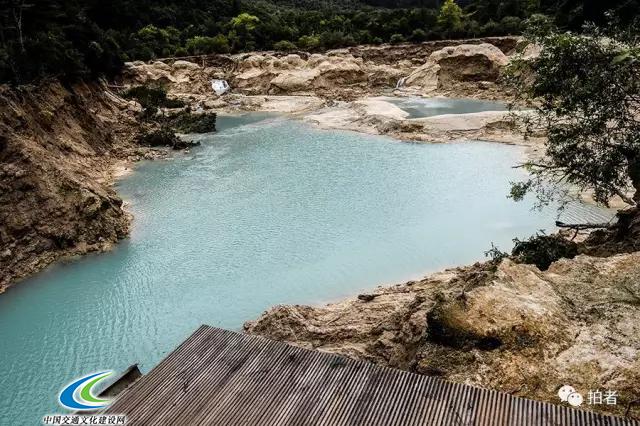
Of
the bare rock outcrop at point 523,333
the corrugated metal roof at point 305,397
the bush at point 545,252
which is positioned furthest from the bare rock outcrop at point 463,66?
the corrugated metal roof at point 305,397

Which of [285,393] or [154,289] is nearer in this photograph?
[285,393]

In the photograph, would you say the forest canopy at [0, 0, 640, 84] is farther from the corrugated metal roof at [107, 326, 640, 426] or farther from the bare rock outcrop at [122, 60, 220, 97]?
the corrugated metal roof at [107, 326, 640, 426]

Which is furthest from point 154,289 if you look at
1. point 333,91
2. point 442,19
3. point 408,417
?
point 442,19

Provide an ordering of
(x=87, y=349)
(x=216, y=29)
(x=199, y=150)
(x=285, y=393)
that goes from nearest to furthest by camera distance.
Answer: (x=285, y=393) → (x=87, y=349) → (x=199, y=150) → (x=216, y=29)

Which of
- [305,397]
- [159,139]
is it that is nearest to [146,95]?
[159,139]

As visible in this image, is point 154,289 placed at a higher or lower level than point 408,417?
lower

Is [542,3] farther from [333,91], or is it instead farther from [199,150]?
[199,150]

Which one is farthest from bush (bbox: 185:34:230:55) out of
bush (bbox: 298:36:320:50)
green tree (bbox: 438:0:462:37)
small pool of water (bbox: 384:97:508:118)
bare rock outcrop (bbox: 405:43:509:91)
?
green tree (bbox: 438:0:462:37)

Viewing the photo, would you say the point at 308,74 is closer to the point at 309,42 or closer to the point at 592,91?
the point at 309,42
